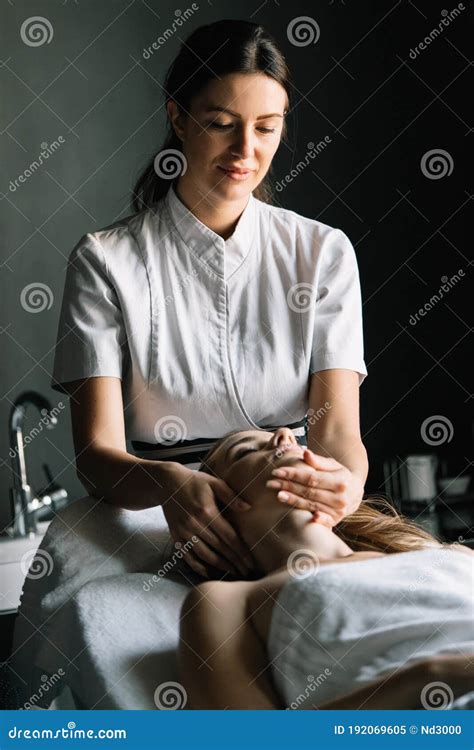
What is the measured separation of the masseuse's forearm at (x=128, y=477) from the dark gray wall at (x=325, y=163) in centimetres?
73

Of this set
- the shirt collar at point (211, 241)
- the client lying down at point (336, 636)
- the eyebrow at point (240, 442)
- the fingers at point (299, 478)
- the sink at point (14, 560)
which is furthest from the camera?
the sink at point (14, 560)

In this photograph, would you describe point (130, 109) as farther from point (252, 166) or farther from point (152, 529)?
point (152, 529)

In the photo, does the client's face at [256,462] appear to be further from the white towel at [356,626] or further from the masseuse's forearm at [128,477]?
the white towel at [356,626]

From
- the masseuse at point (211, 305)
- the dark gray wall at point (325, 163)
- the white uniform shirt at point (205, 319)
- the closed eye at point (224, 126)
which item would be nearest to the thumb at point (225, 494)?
the masseuse at point (211, 305)

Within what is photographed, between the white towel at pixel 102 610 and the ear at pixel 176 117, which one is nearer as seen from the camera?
the white towel at pixel 102 610

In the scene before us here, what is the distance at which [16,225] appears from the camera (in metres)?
2.06

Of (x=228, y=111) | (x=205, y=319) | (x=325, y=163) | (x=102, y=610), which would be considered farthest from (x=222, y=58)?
(x=325, y=163)

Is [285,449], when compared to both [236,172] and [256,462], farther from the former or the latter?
[236,172]

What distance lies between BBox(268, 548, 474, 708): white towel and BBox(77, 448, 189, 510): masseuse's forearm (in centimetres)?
28

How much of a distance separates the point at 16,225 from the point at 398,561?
1.37 m

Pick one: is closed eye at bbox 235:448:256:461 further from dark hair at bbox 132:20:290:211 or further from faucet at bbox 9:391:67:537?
faucet at bbox 9:391:67:537

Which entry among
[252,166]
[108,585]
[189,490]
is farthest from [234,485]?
[252,166]

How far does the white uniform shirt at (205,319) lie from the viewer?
137 cm

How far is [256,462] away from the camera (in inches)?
44.6
